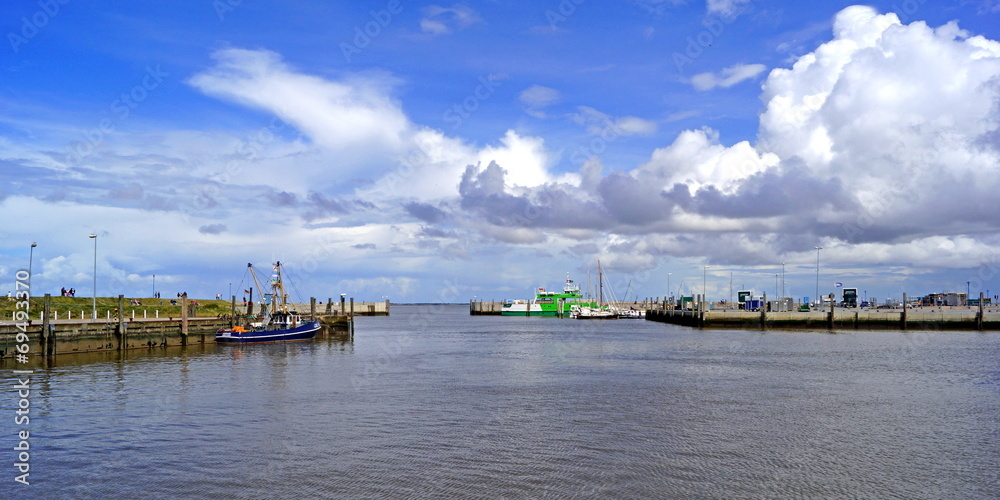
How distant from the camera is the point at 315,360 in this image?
56000 millimetres

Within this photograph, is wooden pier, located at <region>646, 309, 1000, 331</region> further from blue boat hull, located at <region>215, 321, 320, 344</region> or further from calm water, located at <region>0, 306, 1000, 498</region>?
blue boat hull, located at <region>215, 321, 320, 344</region>

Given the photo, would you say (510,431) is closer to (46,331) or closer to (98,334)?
(46,331)

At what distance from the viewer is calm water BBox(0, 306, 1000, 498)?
736 inches

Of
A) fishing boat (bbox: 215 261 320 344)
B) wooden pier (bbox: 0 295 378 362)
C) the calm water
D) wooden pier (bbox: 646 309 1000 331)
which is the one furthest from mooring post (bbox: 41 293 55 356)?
wooden pier (bbox: 646 309 1000 331)

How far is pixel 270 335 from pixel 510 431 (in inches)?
2222

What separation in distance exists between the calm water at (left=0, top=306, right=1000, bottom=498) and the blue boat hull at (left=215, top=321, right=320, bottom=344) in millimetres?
21776

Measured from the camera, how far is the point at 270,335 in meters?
75.2

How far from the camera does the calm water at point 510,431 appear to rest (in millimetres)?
18688

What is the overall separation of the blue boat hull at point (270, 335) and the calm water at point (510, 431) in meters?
21.8

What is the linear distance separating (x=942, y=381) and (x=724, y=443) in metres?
25.4

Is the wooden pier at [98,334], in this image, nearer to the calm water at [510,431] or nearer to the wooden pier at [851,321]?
the calm water at [510,431]

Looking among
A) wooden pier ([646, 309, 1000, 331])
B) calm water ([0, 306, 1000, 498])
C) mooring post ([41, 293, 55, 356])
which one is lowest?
wooden pier ([646, 309, 1000, 331])

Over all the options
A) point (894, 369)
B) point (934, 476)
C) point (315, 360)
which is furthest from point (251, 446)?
point (894, 369)

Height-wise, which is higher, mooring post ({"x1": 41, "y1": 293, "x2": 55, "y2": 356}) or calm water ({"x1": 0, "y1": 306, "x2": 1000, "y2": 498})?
mooring post ({"x1": 41, "y1": 293, "x2": 55, "y2": 356})
